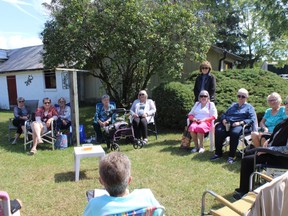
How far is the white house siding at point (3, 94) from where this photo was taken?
63.3 feet

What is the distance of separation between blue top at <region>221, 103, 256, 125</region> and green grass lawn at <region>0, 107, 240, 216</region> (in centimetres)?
75

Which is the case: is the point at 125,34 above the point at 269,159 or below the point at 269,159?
above

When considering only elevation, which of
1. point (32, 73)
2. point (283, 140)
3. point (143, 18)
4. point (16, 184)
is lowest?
point (16, 184)

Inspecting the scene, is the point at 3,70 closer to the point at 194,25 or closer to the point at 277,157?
the point at 194,25

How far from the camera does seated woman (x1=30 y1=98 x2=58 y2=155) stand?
20.8ft

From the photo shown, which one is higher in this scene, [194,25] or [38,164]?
[194,25]

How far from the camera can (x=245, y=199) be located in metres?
2.53

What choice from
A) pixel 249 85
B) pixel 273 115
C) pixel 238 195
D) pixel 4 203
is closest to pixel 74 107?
pixel 273 115

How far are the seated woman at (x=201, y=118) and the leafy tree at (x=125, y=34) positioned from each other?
2.52 metres

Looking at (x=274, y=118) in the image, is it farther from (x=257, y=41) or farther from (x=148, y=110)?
(x=257, y=41)

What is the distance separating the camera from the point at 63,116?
7.02 m

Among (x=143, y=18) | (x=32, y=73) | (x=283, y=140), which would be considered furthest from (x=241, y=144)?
(x=32, y=73)

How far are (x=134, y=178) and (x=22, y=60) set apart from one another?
17.9 meters

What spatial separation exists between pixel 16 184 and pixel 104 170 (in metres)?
3.15
